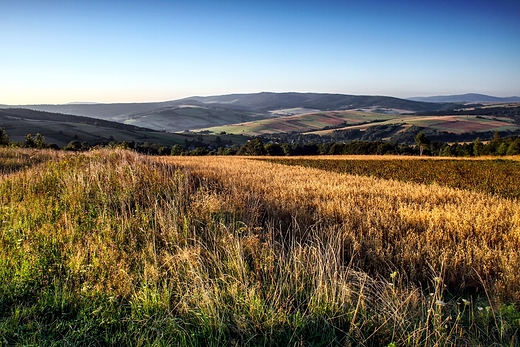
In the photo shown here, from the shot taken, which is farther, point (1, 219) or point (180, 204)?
point (180, 204)

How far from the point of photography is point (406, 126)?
135 m

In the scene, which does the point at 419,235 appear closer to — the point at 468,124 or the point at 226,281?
the point at 226,281

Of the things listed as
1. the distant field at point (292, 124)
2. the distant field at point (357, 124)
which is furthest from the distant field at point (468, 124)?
the distant field at point (292, 124)

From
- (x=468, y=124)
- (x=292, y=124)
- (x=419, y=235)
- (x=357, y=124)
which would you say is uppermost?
(x=292, y=124)

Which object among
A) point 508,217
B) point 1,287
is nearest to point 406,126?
point 508,217

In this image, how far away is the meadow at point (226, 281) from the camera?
132 inches

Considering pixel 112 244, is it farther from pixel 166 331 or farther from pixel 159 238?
pixel 166 331

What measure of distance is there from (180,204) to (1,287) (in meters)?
3.67

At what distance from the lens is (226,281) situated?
4215mm

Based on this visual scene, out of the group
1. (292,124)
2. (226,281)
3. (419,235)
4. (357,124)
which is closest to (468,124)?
(357,124)

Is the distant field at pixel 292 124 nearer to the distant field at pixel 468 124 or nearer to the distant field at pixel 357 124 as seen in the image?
the distant field at pixel 357 124

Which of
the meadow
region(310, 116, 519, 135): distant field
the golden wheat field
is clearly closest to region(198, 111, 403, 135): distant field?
region(310, 116, 519, 135): distant field

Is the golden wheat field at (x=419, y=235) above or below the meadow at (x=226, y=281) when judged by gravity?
below

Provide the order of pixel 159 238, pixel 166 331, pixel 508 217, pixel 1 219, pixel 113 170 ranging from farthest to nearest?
pixel 113 170 < pixel 508 217 < pixel 1 219 < pixel 159 238 < pixel 166 331
